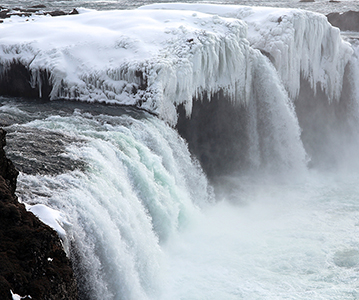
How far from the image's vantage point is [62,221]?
179 inches

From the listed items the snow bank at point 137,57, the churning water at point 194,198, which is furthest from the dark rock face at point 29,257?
the snow bank at point 137,57

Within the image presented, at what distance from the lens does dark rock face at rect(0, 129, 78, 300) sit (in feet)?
11.5

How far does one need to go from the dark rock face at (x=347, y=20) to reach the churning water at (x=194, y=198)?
8664 mm

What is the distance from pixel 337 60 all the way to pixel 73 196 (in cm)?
1102

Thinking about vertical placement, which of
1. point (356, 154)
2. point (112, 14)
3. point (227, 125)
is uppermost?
point (112, 14)

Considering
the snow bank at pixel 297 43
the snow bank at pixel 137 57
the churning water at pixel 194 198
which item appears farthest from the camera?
the snow bank at pixel 297 43

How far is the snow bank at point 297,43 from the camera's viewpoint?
38.9 feet

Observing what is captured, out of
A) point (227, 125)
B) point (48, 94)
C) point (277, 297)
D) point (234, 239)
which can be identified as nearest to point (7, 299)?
point (277, 297)

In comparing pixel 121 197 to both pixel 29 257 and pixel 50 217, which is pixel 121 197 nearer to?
pixel 50 217

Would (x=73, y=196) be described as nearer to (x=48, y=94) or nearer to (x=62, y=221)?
(x=62, y=221)

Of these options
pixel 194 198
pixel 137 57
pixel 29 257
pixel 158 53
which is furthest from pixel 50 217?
pixel 158 53

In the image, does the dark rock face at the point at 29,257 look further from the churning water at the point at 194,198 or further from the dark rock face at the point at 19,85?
the dark rock face at the point at 19,85

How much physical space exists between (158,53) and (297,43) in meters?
4.90

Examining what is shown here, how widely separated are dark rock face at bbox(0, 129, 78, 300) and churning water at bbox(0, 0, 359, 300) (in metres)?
0.48
